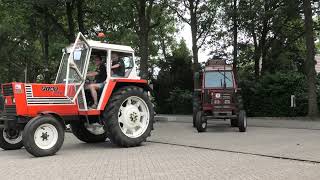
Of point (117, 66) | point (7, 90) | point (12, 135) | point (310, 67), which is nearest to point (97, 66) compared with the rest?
point (117, 66)

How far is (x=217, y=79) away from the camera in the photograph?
2053 cm

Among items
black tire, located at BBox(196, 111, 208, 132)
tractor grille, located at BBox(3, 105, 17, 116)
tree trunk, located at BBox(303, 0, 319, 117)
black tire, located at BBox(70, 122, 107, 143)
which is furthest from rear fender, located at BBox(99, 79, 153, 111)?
tree trunk, located at BBox(303, 0, 319, 117)

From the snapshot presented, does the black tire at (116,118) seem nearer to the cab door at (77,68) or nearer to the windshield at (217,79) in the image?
the cab door at (77,68)

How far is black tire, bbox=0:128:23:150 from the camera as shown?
14492mm

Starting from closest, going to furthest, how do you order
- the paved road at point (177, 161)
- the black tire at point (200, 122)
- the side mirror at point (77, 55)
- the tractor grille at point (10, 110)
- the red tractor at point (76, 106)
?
the paved road at point (177, 161) < the red tractor at point (76, 106) < the tractor grille at point (10, 110) < the side mirror at point (77, 55) < the black tire at point (200, 122)

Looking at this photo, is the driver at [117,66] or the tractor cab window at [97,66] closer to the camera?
the tractor cab window at [97,66]

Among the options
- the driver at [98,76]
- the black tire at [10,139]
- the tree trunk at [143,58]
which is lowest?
the black tire at [10,139]

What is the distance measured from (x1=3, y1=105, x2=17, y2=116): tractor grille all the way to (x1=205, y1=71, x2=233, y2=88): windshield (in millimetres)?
9144

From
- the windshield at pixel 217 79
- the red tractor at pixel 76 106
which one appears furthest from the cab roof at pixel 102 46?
the windshield at pixel 217 79

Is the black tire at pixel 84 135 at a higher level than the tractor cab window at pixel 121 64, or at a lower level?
lower

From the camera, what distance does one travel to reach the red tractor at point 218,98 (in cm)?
1883

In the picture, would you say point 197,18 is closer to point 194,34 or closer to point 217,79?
point 194,34

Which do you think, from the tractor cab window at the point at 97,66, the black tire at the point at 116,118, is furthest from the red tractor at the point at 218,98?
the tractor cab window at the point at 97,66

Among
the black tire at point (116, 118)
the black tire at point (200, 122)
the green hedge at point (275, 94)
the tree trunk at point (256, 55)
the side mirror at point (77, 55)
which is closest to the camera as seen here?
the black tire at point (116, 118)
